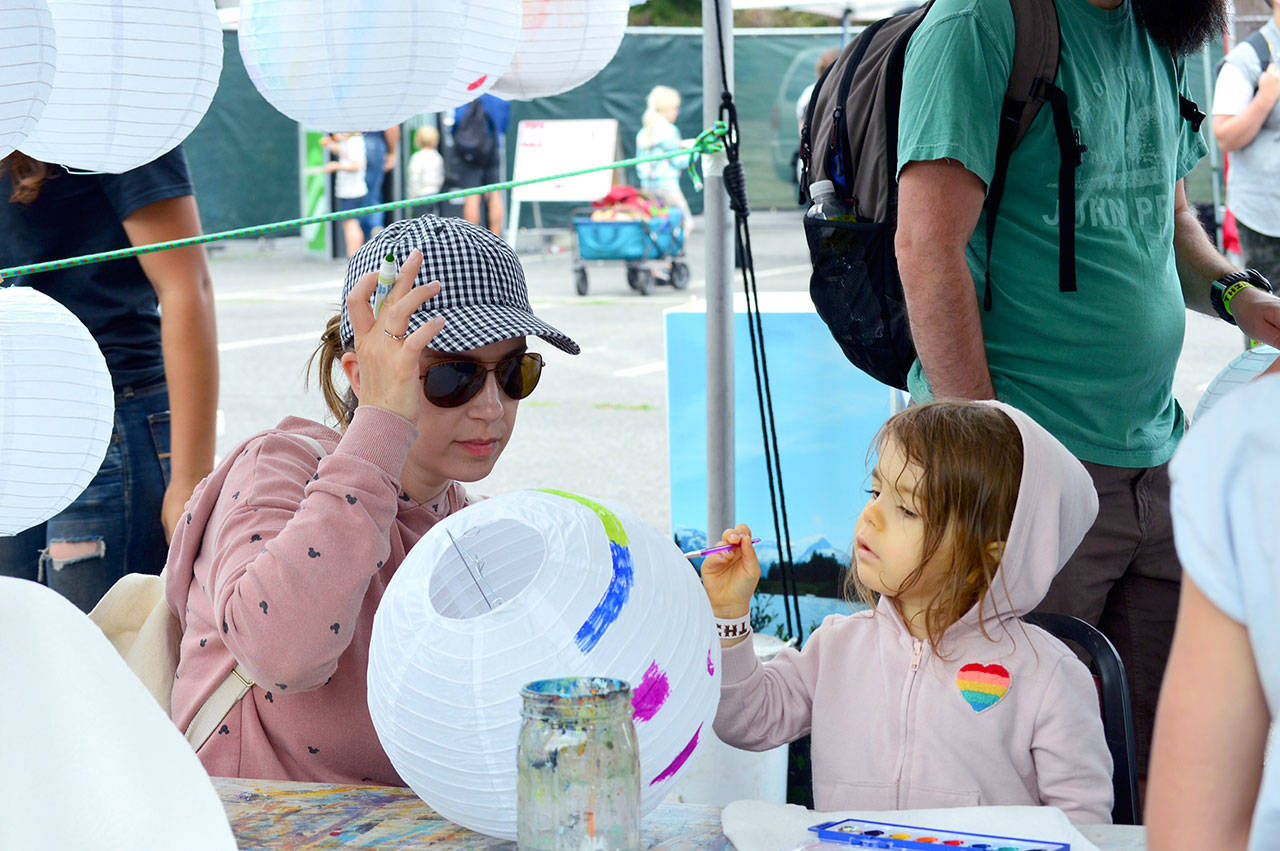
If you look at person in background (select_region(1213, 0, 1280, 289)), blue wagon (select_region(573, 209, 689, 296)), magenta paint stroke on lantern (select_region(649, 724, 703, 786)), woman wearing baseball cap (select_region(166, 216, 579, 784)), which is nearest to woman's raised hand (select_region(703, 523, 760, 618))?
woman wearing baseball cap (select_region(166, 216, 579, 784))

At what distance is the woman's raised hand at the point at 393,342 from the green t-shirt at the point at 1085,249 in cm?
89

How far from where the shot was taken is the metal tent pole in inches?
116

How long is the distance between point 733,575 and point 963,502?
0.31m

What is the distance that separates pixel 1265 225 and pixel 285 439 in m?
3.93

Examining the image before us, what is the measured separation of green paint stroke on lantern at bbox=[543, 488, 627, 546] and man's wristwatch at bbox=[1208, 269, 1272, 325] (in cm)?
164

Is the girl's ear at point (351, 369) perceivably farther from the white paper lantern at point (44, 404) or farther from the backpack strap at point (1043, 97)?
the backpack strap at point (1043, 97)

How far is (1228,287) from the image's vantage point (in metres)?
2.54

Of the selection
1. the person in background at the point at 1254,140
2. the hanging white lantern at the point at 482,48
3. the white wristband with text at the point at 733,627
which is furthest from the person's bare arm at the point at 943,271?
the person in background at the point at 1254,140

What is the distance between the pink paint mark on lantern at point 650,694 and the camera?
125 centimetres

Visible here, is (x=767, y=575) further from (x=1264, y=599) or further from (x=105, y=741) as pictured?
(x=1264, y=599)

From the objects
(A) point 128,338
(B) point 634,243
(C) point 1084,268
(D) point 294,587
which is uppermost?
(C) point 1084,268

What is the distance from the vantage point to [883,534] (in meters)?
1.86

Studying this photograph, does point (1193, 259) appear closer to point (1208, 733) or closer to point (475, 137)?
point (1208, 733)

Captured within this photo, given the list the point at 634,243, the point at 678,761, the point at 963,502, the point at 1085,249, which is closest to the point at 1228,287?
the point at 1085,249
